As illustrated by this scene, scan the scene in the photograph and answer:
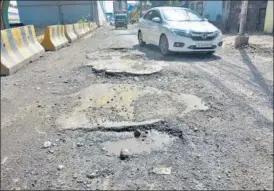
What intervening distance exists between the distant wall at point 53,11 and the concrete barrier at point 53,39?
71.4ft

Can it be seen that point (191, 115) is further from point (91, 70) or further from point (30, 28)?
point (30, 28)

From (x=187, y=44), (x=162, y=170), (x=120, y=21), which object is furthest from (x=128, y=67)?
(x=120, y=21)

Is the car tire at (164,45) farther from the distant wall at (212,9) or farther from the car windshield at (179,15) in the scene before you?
the distant wall at (212,9)

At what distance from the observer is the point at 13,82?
18.0ft

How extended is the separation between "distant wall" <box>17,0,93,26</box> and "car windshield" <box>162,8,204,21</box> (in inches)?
936

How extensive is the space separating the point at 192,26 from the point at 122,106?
5222mm

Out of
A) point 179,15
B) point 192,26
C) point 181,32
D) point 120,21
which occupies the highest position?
point 179,15

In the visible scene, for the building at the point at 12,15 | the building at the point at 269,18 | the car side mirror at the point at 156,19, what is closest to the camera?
the car side mirror at the point at 156,19

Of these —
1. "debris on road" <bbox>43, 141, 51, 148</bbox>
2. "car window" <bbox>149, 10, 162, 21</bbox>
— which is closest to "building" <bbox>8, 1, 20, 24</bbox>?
"car window" <bbox>149, 10, 162, 21</bbox>

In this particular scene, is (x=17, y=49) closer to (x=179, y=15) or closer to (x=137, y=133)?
(x=137, y=133)

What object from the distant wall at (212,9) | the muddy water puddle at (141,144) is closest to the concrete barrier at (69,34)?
the muddy water puddle at (141,144)

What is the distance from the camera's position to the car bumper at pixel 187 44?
836 cm

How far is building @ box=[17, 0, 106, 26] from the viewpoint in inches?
1266

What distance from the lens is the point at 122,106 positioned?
4516 millimetres
